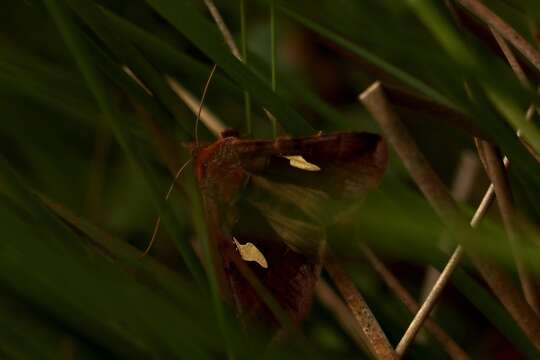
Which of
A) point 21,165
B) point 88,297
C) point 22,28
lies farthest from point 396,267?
point 88,297

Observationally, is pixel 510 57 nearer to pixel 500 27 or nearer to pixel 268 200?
pixel 500 27

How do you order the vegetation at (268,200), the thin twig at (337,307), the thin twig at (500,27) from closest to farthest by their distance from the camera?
the vegetation at (268,200) → the thin twig at (500,27) → the thin twig at (337,307)

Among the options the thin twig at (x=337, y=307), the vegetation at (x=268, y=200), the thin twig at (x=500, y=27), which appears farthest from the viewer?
the thin twig at (x=337, y=307)

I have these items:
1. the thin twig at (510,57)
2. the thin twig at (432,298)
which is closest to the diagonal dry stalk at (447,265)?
the thin twig at (432,298)

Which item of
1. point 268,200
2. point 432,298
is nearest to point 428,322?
point 432,298

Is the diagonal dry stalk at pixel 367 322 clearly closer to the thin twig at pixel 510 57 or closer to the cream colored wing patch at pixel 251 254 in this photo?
the cream colored wing patch at pixel 251 254

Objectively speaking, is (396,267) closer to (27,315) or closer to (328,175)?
(328,175)
